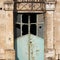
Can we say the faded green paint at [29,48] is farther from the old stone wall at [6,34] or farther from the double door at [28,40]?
the old stone wall at [6,34]

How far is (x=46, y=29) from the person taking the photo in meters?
16.8

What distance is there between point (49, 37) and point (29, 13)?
1606 mm

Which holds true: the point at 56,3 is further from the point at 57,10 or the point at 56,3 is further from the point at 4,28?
the point at 4,28

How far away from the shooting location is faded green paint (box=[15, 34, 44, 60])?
17.2m

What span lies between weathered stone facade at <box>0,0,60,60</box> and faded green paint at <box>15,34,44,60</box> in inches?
22.9

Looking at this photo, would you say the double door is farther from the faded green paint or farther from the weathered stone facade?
the weathered stone facade

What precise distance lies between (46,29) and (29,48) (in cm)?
139

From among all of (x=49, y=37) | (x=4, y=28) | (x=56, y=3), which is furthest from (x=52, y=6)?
(x=4, y=28)

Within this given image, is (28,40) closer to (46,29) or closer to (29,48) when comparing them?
(29,48)

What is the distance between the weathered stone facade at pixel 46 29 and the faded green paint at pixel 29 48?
583 millimetres

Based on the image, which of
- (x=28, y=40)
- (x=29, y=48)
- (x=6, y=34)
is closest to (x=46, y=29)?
(x=28, y=40)

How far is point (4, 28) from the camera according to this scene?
54.9 feet

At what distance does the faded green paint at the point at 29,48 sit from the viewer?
1722 centimetres

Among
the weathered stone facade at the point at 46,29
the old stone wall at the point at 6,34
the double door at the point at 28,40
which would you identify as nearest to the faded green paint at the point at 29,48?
the double door at the point at 28,40
